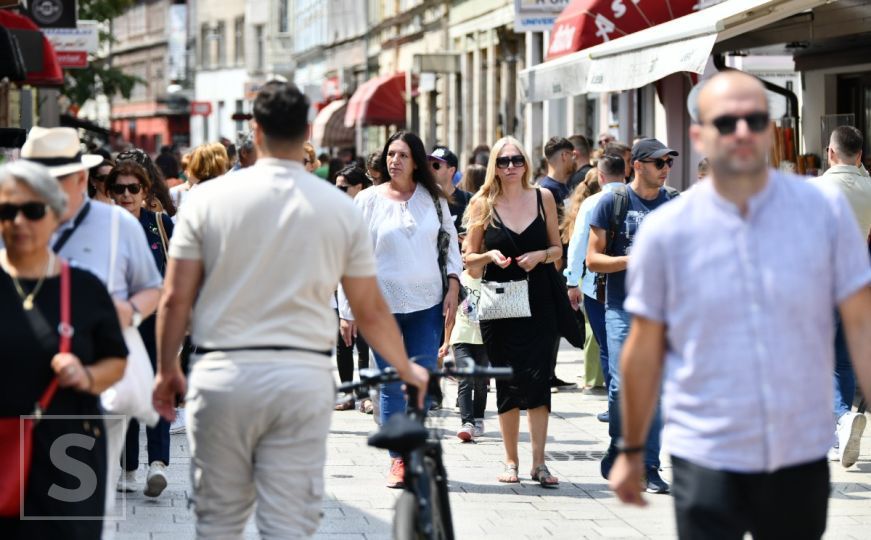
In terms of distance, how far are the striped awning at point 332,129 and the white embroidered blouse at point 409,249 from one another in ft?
121

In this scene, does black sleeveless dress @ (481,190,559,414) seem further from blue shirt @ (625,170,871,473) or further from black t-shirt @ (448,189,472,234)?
blue shirt @ (625,170,871,473)

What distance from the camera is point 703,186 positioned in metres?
4.57

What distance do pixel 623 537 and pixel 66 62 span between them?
71.0 ft

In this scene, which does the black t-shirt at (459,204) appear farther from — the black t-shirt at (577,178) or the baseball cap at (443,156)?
the black t-shirt at (577,178)

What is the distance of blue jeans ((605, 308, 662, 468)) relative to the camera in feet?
28.0

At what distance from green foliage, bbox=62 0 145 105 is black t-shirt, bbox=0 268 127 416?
28.4 m

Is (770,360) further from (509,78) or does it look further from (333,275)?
(509,78)

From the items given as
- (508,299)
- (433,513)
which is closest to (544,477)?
(508,299)

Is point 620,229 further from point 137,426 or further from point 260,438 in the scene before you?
point 260,438

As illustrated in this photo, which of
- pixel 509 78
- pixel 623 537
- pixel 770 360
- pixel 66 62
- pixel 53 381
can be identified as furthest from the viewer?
pixel 509 78

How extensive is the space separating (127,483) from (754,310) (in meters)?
5.13

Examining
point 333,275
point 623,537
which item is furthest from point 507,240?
point 333,275

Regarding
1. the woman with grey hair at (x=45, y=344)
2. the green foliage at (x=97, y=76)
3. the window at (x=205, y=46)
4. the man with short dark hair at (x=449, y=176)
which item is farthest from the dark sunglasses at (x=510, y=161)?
the window at (x=205, y=46)

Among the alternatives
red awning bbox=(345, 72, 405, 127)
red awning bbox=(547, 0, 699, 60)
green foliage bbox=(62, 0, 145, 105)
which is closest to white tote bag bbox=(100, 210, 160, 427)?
red awning bbox=(547, 0, 699, 60)
